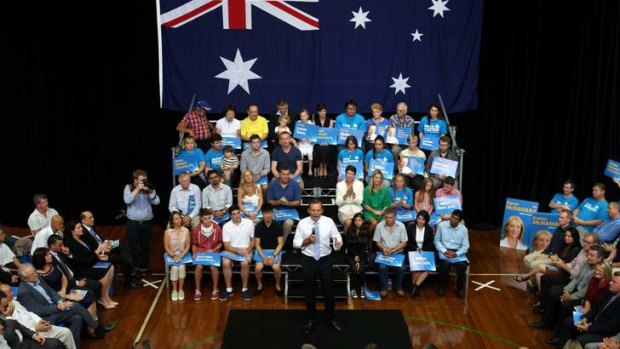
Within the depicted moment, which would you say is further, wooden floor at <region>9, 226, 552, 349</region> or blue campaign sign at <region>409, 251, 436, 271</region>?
blue campaign sign at <region>409, 251, 436, 271</region>

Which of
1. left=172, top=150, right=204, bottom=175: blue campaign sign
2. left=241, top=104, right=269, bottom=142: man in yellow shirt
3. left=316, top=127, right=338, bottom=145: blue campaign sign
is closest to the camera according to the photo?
left=172, top=150, right=204, bottom=175: blue campaign sign

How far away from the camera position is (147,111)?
12859 mm

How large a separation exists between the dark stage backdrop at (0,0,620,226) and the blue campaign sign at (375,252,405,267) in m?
3.44

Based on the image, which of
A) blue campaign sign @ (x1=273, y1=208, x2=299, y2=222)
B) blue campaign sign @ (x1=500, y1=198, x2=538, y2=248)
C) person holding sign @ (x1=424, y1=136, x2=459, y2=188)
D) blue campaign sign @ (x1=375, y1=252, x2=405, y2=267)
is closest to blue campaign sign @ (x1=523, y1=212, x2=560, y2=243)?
blue campaign sign @ (x1=500, y1=198, x2=538, y2=248)

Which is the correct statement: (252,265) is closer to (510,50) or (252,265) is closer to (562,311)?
(562,311)

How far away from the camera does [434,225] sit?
35.4ft

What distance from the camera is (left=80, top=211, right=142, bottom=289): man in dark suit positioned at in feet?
31.8

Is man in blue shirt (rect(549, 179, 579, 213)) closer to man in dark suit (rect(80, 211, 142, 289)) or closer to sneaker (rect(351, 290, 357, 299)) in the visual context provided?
sneaker (rect(351, 290, 357, 299))

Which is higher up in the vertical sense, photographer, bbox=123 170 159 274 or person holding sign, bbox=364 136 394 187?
person holding sign, bbox=364 136 394 187

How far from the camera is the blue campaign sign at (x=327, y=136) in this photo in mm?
11656

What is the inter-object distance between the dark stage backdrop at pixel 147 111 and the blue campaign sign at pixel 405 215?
2.63m

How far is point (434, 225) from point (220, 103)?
434 centimetres

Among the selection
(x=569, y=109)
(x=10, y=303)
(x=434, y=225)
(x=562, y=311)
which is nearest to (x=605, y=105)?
(x=569, y=109)

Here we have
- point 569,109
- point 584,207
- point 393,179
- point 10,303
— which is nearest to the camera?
point 10,303
